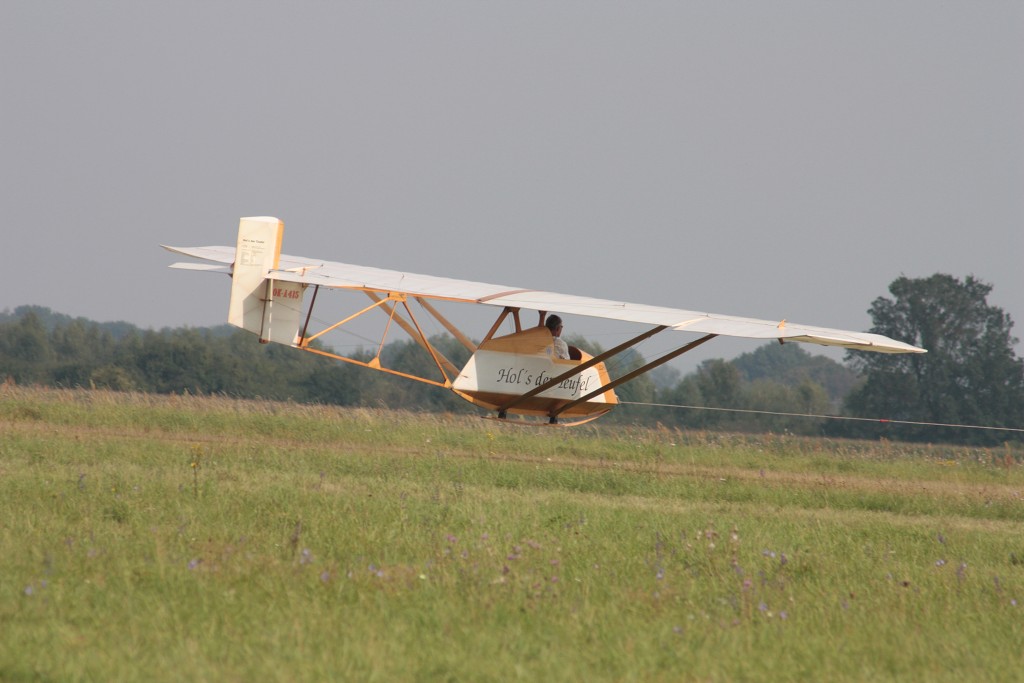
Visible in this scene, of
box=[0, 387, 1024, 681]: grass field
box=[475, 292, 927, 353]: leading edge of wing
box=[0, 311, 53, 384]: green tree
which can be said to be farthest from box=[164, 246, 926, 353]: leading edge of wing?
box=[0, 311, 53, 384]: green tree

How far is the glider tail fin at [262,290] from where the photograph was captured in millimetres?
→ 17219

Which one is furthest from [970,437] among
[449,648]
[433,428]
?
[449,648]

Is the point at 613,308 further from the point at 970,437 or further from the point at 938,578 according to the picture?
the point at 970,437

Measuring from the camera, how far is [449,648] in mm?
6176

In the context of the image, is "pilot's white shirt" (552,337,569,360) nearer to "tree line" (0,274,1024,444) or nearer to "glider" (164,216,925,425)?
"glider" (164,216,925,425)

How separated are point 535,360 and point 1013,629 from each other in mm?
11362

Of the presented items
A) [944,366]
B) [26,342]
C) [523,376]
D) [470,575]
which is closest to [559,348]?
[523,376]

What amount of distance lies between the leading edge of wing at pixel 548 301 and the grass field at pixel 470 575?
91.5 inches

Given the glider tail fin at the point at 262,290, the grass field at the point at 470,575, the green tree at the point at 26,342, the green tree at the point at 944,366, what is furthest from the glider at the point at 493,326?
the green tree at the point at 26,342

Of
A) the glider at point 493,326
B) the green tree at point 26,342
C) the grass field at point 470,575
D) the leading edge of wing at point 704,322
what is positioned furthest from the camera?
the green tree at point 26,342

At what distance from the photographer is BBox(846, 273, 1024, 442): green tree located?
205 ft

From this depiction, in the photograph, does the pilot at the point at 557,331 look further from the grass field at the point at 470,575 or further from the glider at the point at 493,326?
the grass field at the point at 470,575

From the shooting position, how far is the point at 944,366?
6353cm

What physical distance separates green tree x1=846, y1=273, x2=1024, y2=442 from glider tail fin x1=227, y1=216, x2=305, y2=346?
51.6 metres
